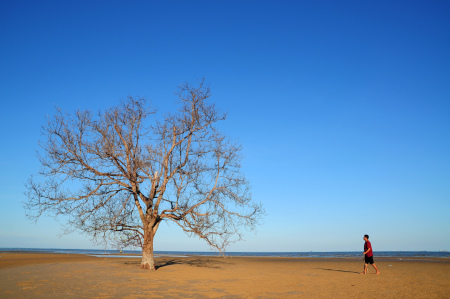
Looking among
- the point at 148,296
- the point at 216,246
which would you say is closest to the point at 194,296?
the point at 148,296

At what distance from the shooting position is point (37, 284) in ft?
37.8

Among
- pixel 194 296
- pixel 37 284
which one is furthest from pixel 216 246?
pixel 37 284

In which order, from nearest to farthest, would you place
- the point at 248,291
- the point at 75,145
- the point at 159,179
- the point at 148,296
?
the point at 148,296 → the point at 248,291 → the point at 75,145 → the point at 159,179

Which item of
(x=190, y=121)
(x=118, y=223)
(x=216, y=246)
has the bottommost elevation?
(x=216, y=246)

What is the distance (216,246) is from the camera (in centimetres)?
1705

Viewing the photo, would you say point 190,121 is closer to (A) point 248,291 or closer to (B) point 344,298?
(A) point 248,291

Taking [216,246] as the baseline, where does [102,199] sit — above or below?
above

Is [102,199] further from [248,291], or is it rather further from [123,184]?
[248,291]

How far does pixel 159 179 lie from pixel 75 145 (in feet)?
15.0

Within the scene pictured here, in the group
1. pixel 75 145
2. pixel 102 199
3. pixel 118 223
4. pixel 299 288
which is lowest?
pixel 299 288

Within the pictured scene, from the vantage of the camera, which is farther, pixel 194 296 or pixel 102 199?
pixel 102 199

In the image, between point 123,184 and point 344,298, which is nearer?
point 344,298

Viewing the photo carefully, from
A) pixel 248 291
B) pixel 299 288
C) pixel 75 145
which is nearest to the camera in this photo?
pixel 248 291

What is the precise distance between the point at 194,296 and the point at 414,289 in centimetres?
789
